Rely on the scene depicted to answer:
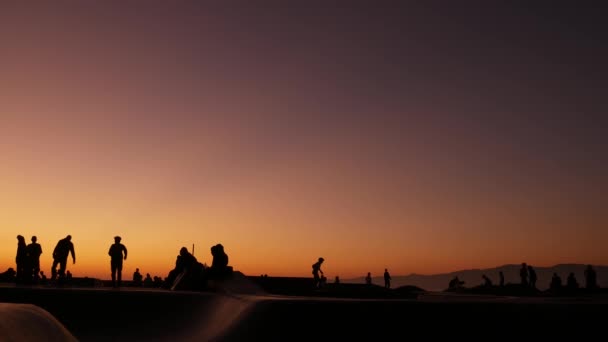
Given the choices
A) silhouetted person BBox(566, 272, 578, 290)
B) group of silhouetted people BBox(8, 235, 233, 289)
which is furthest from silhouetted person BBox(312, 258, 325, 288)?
silhouetted person BBox(566, 272, 578, 290)

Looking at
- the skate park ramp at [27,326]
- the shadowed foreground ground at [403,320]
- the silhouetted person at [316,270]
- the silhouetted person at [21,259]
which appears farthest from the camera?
the silhouetted person at [316,270]

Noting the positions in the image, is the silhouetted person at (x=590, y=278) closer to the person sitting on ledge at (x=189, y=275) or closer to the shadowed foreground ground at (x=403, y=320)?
the shadowed foreground ground at (x=403, y=320)

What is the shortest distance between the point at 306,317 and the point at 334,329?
62 cm

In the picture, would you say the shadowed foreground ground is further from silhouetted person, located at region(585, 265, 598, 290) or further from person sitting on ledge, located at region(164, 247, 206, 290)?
silhouetted person, located at region(585, 265, 598, 290)

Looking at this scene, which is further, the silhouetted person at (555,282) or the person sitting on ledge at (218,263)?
the silhouetted person at (555,282)

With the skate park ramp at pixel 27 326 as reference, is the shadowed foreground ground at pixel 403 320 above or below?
below

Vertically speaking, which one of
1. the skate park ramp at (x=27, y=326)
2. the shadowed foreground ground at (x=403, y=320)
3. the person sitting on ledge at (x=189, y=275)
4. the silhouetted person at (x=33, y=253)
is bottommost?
the shadowed foreground ground at (x=403, y=320)

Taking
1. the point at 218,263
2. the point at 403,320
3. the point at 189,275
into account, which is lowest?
the point at 403,320

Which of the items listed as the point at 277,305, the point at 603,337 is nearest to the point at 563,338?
the point at 603,337

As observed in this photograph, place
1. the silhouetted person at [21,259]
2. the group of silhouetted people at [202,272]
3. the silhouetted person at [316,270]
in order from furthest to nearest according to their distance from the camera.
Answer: the silhouetted person at [316,270] < the silhouetted person at [21,259] < the group of silhouetted people at [202,272]

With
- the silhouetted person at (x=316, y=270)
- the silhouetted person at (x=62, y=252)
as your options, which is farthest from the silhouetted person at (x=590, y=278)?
the silhouetted person at (x=62, y=252)

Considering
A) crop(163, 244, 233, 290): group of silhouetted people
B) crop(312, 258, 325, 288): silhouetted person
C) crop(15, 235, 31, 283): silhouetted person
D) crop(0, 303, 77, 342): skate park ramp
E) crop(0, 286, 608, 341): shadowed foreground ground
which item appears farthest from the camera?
crop(312, 258, 325, 288): silhouetted person

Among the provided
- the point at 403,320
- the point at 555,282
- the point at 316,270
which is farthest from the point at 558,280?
the point at 403,320

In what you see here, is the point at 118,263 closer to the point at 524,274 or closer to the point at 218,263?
the point at 218,263
